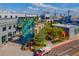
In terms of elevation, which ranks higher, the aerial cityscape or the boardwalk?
the aerial cityscape

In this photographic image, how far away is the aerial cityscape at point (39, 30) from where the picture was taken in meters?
3.04

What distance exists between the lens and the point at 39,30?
306cm

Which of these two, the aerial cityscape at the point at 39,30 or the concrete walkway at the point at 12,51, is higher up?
the aerial cityscape at the point at 39,30

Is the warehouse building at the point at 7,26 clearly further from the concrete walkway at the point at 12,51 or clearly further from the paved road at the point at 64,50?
the paved road at the point at 64,50

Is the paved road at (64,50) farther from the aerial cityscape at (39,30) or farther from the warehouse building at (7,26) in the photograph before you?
the warehouse building at (7,26)

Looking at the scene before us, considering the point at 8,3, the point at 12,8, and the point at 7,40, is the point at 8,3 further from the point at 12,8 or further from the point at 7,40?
the point at 7,40

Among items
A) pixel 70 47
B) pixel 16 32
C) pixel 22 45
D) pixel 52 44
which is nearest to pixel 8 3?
pixel 16 32

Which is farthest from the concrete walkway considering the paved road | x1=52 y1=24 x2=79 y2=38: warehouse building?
x1=52 y1=24 x2=79 y2=38: warehouse building

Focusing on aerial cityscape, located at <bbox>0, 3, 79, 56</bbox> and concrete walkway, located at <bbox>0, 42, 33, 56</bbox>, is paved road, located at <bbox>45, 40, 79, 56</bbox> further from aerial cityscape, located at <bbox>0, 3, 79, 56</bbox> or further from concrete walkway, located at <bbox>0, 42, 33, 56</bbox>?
concrete walkway, located at <bbox>0, 42, 33, 56</bbox>

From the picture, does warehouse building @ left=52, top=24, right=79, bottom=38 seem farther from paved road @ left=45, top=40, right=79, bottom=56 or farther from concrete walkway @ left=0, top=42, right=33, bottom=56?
concrete walkway @ left=0, top=42, right=33, bottom=56

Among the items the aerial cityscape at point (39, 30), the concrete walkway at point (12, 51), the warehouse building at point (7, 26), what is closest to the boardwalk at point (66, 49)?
the aerial cityscape at point (39, 30)

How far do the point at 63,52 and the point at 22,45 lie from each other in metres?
0.56

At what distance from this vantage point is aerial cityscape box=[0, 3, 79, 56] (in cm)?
304

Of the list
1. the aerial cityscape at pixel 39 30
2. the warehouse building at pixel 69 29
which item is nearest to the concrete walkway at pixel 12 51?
the aerial cityscape at pixel 39 30
